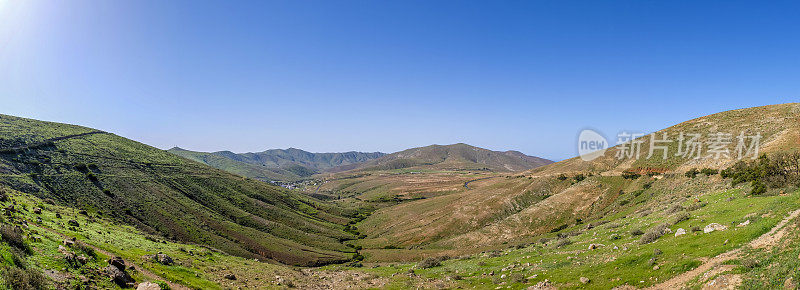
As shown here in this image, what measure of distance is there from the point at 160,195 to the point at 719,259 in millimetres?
139111

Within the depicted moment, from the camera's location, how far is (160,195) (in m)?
105

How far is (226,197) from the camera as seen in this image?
134500mm

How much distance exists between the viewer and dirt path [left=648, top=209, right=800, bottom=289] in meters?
17.2

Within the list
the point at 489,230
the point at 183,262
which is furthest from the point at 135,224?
the point at 489,230

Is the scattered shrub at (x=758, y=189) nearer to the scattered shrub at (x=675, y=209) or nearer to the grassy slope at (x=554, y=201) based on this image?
the scattered shrub at (x=675, y=209)

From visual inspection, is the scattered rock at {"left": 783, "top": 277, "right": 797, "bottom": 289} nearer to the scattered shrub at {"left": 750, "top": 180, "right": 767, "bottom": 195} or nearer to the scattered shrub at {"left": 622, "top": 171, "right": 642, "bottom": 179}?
the scattered shrub at {"left": 750, "top": 180, "right": 767, "bottom": 195}

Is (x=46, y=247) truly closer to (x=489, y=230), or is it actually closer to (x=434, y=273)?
(x=434, y=273)

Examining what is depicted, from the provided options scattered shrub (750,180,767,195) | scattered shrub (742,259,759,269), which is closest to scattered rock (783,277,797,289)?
scattered shrub (742,259,759,269)

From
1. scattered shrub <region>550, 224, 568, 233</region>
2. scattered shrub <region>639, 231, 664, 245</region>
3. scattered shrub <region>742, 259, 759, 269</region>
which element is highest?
scattered shrub <region>742, 259, 759, 269</region>

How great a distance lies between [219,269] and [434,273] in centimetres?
3426

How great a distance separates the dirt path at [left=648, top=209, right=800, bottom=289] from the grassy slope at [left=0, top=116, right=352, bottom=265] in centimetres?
8931

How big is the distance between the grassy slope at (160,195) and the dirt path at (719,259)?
8931cm

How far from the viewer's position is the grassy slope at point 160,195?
83.6 m

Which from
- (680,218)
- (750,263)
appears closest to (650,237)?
(680,218)
